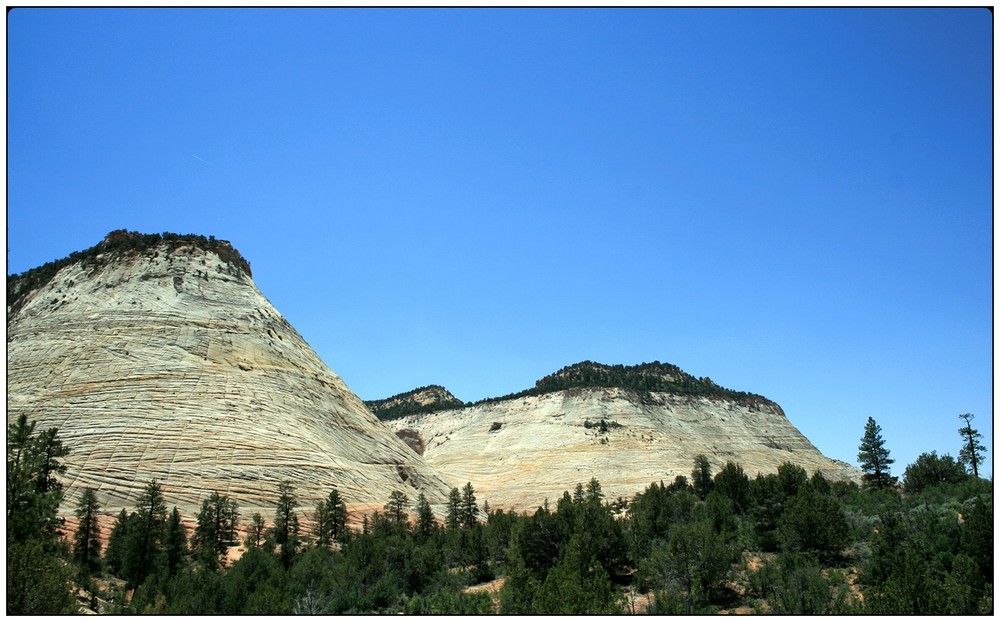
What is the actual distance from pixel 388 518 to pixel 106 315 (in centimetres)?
2915

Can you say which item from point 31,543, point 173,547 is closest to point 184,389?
point 173,547

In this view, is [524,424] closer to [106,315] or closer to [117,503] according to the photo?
[106,315]

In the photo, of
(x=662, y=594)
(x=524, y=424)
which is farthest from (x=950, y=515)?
(x=524, y=424)

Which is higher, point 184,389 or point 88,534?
point 184,389

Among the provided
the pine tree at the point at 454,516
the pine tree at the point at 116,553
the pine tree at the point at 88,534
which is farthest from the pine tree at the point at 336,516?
the pine tree at the point at 88,534

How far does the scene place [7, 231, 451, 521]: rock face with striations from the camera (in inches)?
1721

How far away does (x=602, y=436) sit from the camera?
275 feet

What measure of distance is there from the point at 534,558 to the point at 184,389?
31117mm

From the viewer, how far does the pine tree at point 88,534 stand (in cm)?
3188

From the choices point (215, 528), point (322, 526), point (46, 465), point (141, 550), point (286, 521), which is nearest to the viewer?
point (141, 550)

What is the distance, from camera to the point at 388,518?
43938 millimetres

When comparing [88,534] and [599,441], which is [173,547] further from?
[599,441]

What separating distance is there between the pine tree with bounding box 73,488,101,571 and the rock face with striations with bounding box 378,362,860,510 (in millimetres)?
39011

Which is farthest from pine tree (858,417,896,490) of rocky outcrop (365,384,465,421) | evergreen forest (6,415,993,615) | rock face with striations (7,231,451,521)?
rocky outcrop (365,384,465,421)
